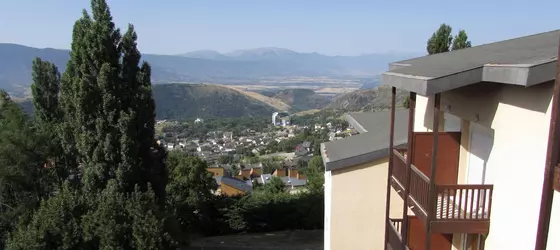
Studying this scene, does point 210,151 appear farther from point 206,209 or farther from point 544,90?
point 544,90

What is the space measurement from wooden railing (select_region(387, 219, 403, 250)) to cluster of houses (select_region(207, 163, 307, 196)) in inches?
737

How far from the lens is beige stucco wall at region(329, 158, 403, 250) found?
355 inches

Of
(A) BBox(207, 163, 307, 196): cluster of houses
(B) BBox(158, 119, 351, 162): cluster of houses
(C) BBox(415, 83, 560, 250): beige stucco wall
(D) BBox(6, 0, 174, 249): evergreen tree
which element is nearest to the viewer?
(C) BBox(415, 83, 560, 250): beige stucco wall

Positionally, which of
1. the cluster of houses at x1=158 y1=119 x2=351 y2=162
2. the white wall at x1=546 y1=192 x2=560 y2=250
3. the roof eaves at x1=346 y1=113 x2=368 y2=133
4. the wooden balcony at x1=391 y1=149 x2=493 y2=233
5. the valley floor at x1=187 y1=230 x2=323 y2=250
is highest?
the white wall at x1=546 y1=192 x2=560 y2=250

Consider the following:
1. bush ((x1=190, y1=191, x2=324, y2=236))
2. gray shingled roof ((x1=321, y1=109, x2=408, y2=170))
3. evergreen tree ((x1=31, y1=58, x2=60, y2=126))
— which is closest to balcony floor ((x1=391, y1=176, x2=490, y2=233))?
gray shingled roof ((x1=321, y1=109, x2=408, y2=170))

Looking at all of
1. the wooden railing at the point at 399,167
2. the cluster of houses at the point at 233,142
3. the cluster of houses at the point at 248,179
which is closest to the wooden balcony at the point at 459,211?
the wooden railing at the point at 399,167

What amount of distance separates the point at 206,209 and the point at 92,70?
11931mm

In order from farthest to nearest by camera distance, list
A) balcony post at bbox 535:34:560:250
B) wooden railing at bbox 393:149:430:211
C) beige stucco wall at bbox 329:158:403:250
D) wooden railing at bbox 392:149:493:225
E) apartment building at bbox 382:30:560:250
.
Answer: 1. beige stucco wall at bbox 329:158:403:250
2. wooden railing at bbox 393:149:430:211
3. wooden railing at bbox 392:149:493:225
4. apartment building at bbox 382:30:560:250
5. balcony post at bbox 535:34:560:250

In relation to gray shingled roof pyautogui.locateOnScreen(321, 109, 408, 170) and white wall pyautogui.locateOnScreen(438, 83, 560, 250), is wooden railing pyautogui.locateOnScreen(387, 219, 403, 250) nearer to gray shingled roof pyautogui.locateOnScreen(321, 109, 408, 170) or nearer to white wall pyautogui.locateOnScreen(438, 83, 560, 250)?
gray shingled roof pyautogui.locateOnScreen(321, 109, 408, 170)

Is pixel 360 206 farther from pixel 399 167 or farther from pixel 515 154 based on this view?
pixel 515 154

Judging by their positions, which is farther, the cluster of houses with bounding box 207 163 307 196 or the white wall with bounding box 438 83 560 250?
the cluster of houses with bounding box 207 163 307 196

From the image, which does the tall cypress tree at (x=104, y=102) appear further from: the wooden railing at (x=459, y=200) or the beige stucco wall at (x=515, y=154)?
the beige stucco wall at (x=515, y=154)

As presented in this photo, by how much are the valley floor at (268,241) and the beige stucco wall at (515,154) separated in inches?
520

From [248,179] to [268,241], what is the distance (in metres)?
37.3
